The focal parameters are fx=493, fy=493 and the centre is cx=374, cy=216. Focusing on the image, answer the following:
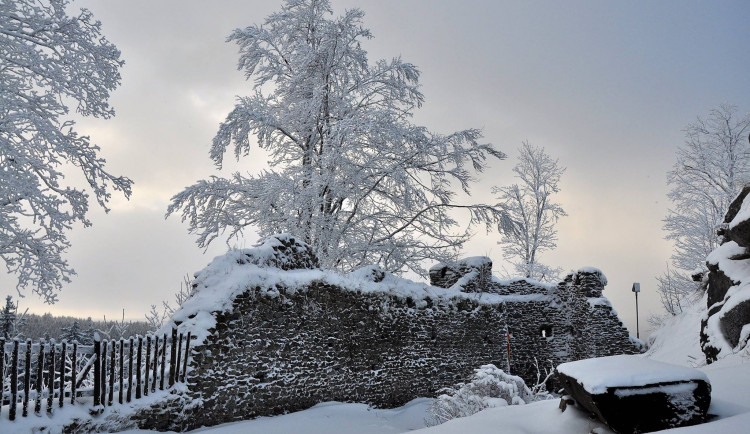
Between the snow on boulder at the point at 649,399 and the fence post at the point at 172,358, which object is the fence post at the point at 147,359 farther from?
the snow on boulder at the point at 649,399

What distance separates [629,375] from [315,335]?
633 centimetres

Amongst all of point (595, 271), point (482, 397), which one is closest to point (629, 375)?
point (482, 397)

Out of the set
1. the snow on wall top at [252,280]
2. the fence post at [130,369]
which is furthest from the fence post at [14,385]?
the snow on wall top at [252,280]

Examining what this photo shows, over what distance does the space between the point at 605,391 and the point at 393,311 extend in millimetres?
7479

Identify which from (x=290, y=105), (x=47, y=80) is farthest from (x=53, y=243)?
(x=290, y=105)

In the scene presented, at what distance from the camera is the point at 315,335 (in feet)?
31.1

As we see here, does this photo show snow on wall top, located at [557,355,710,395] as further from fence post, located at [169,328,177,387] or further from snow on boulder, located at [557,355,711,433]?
fence post, located at [169,328,177,387]

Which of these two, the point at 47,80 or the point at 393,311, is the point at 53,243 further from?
the point at 393,311

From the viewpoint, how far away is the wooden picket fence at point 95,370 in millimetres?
5488

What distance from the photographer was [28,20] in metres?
10.1

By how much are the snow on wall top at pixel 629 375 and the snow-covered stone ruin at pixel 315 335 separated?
18.0 ft

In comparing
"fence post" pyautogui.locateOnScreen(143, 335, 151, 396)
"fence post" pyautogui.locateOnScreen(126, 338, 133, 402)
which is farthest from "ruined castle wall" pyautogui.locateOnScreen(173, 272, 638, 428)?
"fence post" pyautogui.locateOnScreen(126, 338, 133, 402)

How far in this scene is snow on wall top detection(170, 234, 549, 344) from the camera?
799 centimetres

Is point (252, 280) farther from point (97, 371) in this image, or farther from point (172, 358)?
point (97, 371)
